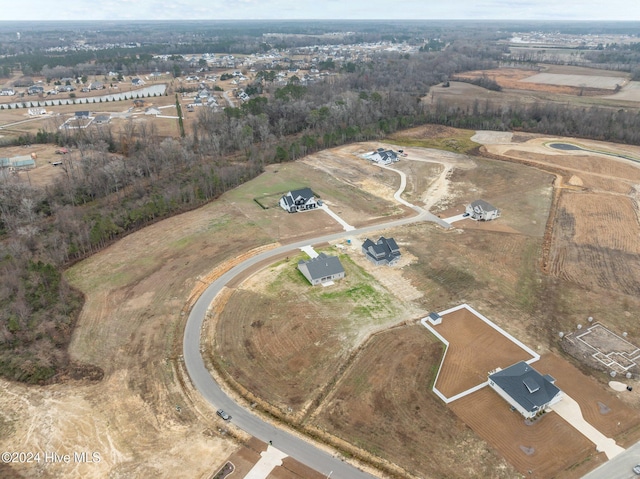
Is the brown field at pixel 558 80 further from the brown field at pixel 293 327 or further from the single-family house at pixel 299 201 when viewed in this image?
the brown field at pixel 293 327

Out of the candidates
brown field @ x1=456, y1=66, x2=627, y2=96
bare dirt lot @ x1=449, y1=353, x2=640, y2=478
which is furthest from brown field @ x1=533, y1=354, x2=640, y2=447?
brown field @ x1=456, y1=66, x2=627, y2=96

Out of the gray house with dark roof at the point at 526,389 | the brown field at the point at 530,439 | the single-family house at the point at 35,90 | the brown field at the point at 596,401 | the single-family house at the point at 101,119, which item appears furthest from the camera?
the single-family house at the point at 35,90

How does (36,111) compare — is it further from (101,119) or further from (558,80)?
(558,80)

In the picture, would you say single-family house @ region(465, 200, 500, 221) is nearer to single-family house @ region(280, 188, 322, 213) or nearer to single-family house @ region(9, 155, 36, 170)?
single-family house @ region(280, 188, 322, 213)

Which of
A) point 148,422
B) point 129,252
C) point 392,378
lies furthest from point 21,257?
point 392,378

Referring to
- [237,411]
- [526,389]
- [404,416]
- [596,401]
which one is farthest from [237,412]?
[596,401]

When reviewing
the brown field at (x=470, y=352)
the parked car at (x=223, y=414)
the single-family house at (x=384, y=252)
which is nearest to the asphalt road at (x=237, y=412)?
the parked car at (x=223, y=414)

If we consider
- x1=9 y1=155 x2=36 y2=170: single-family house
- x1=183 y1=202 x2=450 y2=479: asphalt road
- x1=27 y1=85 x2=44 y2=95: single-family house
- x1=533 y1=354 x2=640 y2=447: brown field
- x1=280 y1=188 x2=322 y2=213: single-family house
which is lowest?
x1=533 y1=354 x2=640 y2=447: brown field
